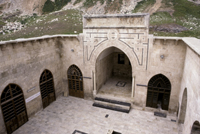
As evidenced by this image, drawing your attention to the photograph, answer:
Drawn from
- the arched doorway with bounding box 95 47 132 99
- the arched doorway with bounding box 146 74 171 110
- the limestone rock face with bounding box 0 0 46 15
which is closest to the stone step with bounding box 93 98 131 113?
the arched doorway with bounding box 95 47 132 99

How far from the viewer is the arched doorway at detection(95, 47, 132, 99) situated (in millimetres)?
10602

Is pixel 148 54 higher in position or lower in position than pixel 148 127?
higher

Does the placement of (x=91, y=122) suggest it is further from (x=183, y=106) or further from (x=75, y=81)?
(x=183, y=106)

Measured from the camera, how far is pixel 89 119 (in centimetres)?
874

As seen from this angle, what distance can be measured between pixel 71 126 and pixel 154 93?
535 centimetres

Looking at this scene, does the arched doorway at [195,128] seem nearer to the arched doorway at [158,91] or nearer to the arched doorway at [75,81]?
the arched doorway at [158,91]

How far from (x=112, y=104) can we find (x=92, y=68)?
2778mm

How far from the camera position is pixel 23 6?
4906cm

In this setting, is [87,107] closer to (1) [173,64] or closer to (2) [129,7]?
(1) [173,64]

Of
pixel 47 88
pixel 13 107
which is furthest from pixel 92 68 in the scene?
pixel 13 107

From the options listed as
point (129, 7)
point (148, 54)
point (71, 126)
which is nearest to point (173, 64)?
point (148, 54)

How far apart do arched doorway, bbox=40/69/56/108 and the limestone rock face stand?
1752 inches

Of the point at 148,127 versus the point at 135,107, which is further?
the point at 135,107

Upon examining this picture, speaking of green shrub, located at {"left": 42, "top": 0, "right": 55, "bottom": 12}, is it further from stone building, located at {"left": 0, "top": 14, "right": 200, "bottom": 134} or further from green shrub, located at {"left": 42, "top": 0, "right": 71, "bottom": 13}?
stone building, located at {"left": 0, "top": 14, "right": 200, "bottom": 134}
